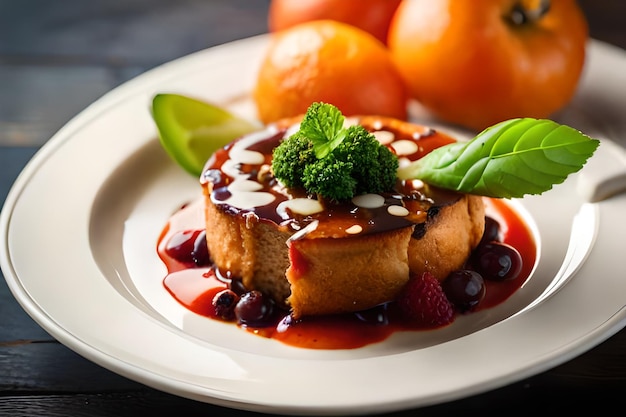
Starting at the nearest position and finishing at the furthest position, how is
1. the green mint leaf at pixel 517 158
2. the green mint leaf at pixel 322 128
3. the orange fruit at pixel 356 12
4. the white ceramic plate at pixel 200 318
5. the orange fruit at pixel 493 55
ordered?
the white ceramic plate at pixel 200 318 → the green mint leaf at pixel 517 158 → the green mint leaf at pixel 322 128 → the orange fruit at pixel 493 55 → the orange fruit at pixel 356 12

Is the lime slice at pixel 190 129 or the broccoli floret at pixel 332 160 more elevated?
the broccoli floret at pixel 332 160

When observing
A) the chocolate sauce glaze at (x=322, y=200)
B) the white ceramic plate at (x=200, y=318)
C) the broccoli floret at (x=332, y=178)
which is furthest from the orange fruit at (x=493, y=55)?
the broccoli floret at (x=332, y=178)

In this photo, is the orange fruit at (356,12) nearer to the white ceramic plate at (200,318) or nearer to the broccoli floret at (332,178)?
the white ceramic plate at (200,318)

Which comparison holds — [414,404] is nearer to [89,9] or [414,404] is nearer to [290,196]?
[290,196]

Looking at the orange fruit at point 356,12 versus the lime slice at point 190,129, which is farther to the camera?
the orange fruit at point 356,12

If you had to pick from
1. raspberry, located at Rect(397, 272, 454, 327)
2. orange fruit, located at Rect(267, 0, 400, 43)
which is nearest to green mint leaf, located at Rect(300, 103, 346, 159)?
raspberry, located at Rect(397, 272, 454, 327)

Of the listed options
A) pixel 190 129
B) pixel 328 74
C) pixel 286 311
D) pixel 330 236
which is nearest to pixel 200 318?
pixel 286 311

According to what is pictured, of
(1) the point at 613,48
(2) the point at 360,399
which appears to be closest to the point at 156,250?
(2) the point at 360,399
